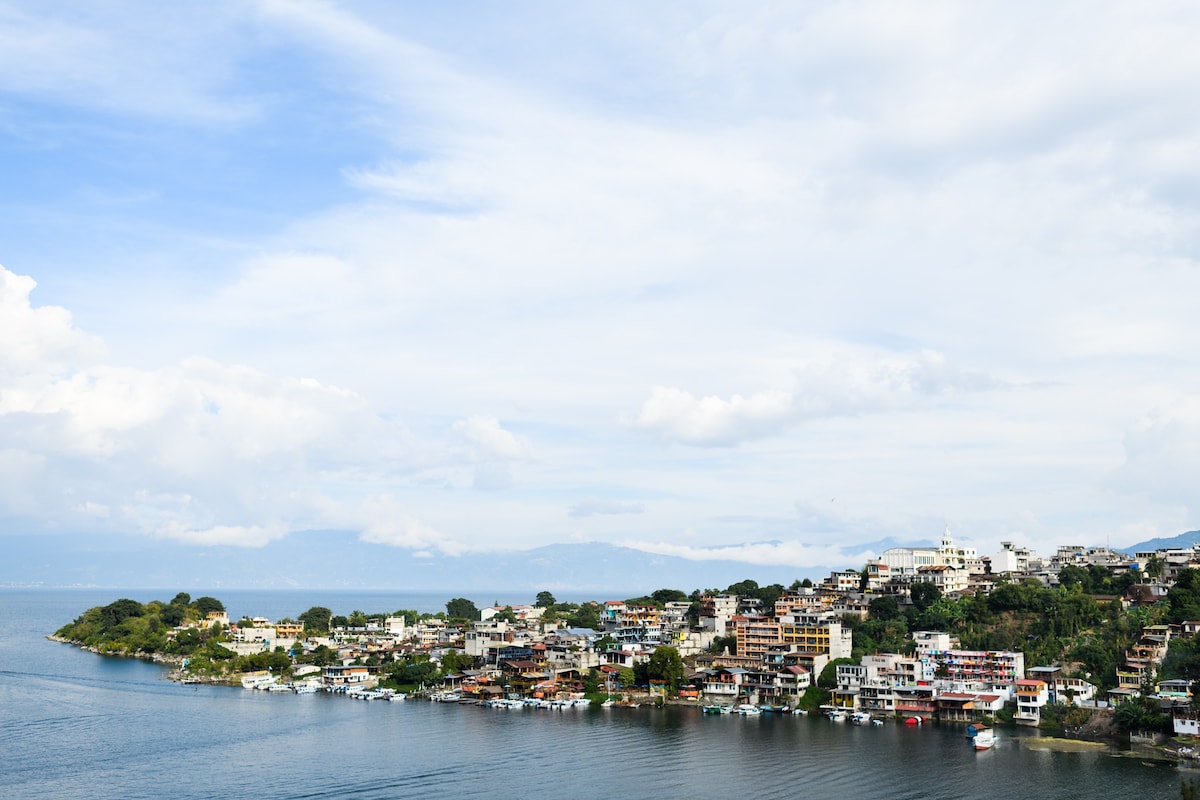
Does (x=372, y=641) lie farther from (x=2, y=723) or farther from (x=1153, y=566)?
(x=1153, y=566)

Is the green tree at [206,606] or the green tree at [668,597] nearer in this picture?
the green tree at [668,597]

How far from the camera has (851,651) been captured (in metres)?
65.4

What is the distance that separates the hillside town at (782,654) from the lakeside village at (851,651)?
132 mm

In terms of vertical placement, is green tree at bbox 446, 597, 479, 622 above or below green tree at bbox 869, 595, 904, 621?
below

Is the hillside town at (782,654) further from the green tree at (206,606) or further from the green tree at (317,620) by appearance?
the green tree at (206,606)

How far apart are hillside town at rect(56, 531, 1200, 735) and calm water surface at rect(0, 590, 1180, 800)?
4507 millimetres

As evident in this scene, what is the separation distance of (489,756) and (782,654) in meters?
24.8

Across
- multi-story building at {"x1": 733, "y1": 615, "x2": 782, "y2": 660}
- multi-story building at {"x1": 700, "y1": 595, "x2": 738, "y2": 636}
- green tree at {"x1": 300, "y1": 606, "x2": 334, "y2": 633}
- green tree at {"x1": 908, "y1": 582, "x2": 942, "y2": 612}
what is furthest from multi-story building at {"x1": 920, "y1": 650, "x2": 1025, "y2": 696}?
green tree at {"x1": 300, "y1": 606, "x2": 334, "y2": 633}

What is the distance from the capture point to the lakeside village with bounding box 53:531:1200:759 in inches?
2116

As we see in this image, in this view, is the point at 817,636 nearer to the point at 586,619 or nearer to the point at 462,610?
the point at 586,619

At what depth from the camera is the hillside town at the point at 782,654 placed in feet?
183

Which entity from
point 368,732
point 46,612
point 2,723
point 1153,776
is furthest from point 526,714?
point 46,612

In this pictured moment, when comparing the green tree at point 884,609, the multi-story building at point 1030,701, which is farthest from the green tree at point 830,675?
the multi-story building at point 1030,701

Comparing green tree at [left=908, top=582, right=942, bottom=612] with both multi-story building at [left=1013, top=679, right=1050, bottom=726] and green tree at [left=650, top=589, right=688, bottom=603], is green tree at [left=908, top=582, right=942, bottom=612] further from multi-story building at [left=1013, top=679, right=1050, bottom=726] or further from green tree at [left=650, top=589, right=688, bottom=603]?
green tree at [left=650, top=589, right=688, bottom=603]
